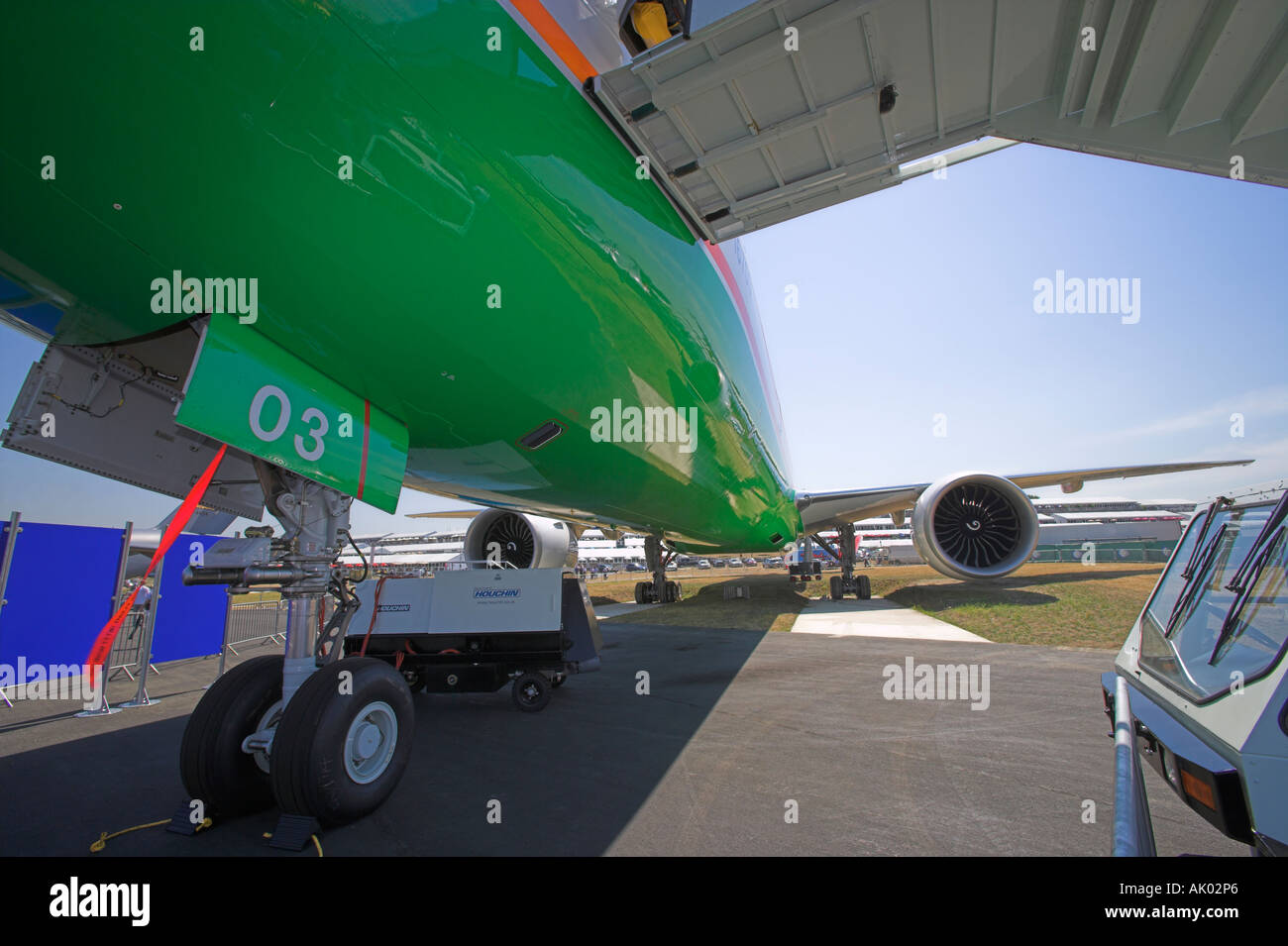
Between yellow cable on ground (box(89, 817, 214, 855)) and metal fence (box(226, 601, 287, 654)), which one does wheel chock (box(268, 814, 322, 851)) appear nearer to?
yellow cable on ground (box(89, 817, 214, 855))

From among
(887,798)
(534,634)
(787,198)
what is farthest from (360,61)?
(534,634)

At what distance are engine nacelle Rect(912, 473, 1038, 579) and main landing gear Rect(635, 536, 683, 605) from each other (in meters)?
7.89

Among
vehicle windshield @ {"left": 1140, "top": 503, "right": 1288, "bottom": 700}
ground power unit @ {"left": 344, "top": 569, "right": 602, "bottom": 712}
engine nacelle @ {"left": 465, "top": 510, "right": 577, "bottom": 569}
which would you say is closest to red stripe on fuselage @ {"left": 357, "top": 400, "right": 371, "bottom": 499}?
ground power unit @ {"left": 344, "top": 569, "right": 602, "bottom": 712}

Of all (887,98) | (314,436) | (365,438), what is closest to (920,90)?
(887,98)

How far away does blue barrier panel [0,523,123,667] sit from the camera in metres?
7.25

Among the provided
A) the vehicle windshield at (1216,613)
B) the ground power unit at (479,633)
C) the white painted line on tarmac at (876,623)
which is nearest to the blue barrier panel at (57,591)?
the ground power unit at (479,633)

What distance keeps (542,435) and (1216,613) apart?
3.72 m

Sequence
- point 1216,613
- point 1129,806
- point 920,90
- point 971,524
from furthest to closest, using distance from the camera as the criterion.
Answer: point 971,524, point 920,90, point 1216,613, point 1129,806

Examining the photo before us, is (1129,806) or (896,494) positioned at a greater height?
(896,494)

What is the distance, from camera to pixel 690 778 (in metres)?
3.67

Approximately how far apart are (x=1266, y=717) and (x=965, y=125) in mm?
3459

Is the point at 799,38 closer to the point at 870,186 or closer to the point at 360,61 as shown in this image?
the point at 870,186

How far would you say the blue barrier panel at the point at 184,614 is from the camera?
375 inches

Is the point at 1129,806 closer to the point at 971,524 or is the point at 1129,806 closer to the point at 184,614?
the point at 971,524
